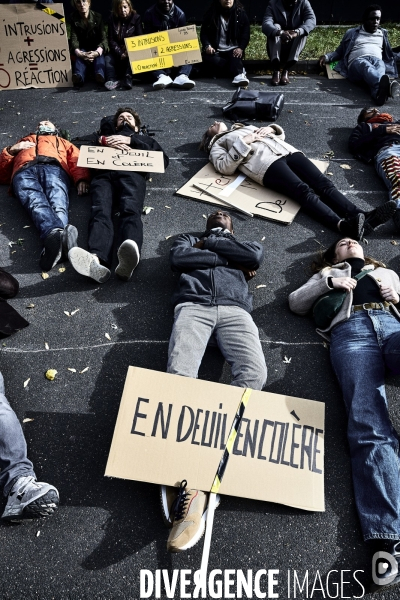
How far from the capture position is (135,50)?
8898 millimetres

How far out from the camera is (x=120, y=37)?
897cm

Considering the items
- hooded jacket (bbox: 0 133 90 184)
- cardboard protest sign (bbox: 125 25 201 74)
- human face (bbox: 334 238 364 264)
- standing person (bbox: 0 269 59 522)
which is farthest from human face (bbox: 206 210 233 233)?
cardboard protest sign (bbox: 125 25 201 74)

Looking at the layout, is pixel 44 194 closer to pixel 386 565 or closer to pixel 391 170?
pixel 391 170

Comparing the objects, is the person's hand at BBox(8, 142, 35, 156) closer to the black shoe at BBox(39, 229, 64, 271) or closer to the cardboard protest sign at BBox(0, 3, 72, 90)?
the black shoe at BBox(39, 229, 64, 271)

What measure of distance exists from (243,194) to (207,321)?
2530mm

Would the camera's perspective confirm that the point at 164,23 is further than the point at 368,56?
No

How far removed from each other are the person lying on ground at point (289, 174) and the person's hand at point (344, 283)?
138 cm

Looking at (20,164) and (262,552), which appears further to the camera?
(20,164)

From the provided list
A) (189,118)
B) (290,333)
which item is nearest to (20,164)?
(189,118)

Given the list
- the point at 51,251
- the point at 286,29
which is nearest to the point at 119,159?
the point at 51,251

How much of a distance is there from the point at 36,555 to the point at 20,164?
4506 millimetres

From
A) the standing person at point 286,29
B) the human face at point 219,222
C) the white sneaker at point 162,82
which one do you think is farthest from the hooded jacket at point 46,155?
the standing person at point 286,29

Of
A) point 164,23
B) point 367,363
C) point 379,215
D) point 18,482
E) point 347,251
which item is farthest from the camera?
point 164,23

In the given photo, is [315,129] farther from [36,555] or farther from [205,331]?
[36,555]
